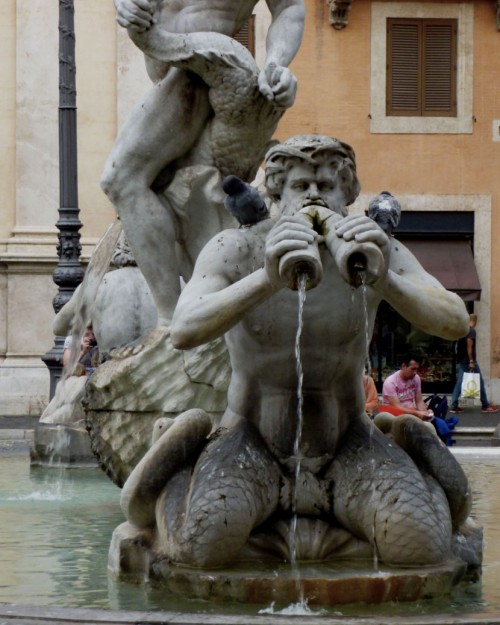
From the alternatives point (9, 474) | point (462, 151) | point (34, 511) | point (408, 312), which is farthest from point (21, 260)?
point (408, 312)

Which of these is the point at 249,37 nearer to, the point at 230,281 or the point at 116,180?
the point at 116,180

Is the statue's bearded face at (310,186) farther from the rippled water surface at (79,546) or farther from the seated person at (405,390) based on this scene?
the seated person at (405,390)

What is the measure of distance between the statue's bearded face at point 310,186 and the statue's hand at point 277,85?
2182 mm

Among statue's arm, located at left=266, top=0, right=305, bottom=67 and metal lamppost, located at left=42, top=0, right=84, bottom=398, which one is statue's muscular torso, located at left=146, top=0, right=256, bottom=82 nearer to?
statue's arm, located at left=266, top=0, right=305, bottom=67

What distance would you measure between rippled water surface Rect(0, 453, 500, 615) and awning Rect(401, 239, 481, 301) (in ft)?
63.9

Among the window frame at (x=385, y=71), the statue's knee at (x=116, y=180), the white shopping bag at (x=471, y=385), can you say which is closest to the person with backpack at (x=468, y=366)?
the white shopping bag at (x=471, y=385)

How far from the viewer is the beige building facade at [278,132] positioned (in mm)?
25812

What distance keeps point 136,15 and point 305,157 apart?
7.72 ft

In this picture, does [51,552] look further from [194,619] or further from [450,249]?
[450,249]

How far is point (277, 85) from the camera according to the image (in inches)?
299

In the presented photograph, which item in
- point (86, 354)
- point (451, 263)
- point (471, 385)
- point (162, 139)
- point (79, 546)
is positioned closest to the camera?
point (79, 546)

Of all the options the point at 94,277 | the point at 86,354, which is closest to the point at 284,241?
the point at 94,277

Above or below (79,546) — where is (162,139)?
above

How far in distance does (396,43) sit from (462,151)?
211 centimetres
